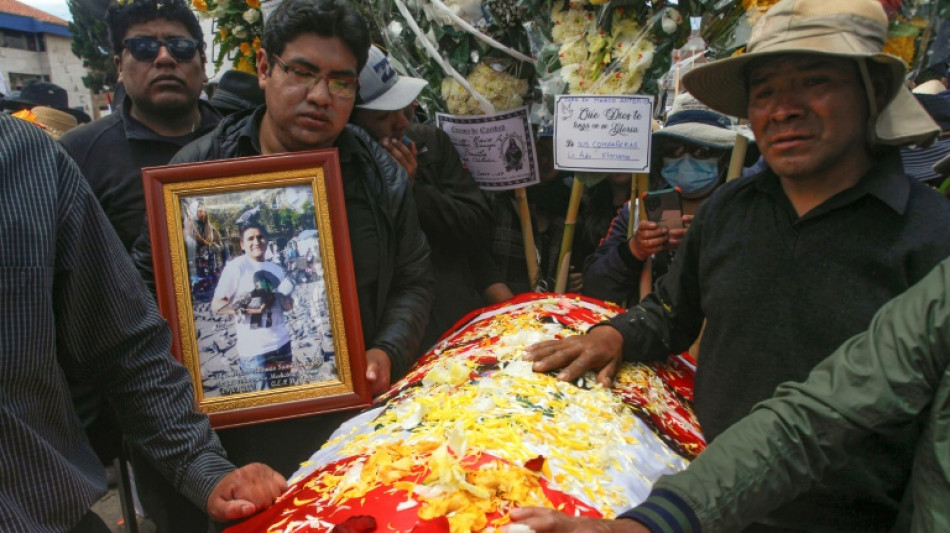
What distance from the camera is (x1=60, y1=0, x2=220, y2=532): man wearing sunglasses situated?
8.44ft

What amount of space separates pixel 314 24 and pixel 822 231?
168 cm

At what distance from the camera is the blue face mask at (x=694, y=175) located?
313 centimetres

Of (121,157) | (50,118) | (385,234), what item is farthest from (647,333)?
(50,118)

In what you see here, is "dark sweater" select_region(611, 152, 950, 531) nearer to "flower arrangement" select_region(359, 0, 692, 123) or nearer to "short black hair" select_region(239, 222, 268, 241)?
"flower arrangement" select_region(359, 0, 692, 123)

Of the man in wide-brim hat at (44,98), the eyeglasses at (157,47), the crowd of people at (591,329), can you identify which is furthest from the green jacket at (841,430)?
the man in wide-brim hat at (44,98)

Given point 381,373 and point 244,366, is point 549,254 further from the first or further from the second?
point 244,366

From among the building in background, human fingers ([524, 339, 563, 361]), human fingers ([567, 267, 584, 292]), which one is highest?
the building in background

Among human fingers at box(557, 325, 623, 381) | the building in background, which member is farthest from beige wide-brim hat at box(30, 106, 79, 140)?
the building in background

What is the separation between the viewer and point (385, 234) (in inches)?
93.2

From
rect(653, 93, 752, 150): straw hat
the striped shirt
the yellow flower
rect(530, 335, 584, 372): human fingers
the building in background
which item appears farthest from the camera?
the building in background

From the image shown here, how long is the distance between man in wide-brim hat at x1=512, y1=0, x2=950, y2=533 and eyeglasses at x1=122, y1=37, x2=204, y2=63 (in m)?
2.17

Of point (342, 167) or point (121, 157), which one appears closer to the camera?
point (342, 167)

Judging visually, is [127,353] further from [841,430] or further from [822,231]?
[822,231]

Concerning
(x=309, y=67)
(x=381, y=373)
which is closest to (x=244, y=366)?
(x=381, y=373)
